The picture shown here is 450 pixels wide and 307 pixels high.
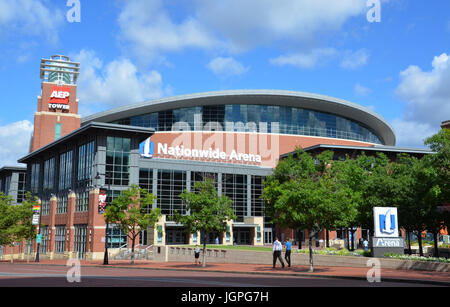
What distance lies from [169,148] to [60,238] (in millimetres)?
22429

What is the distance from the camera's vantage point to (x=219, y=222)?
38.6m

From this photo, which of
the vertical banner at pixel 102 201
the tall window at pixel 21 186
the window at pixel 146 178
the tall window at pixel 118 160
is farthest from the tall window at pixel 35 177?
the vertical banner at pixel 102 201

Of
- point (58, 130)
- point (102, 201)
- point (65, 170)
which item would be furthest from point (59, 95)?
point (102, 201)

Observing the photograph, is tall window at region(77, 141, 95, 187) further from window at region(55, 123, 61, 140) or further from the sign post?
the sign post

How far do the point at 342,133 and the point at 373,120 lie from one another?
9856 millimetres

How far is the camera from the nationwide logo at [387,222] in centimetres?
3425

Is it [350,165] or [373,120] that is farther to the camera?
[373,120]

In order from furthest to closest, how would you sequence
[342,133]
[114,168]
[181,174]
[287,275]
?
[342,133] < [181,174] < [114,168] < [287,275]

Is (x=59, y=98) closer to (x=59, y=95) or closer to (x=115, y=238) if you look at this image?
(x=59, y=95)

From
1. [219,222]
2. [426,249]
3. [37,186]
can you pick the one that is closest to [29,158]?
[37,186]

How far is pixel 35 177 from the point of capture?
264 ft

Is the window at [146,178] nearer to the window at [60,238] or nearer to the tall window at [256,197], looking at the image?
the window at [60,238]

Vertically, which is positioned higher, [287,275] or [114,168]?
[114,168]

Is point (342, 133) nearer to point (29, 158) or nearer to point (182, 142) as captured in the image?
point (182, 142)
